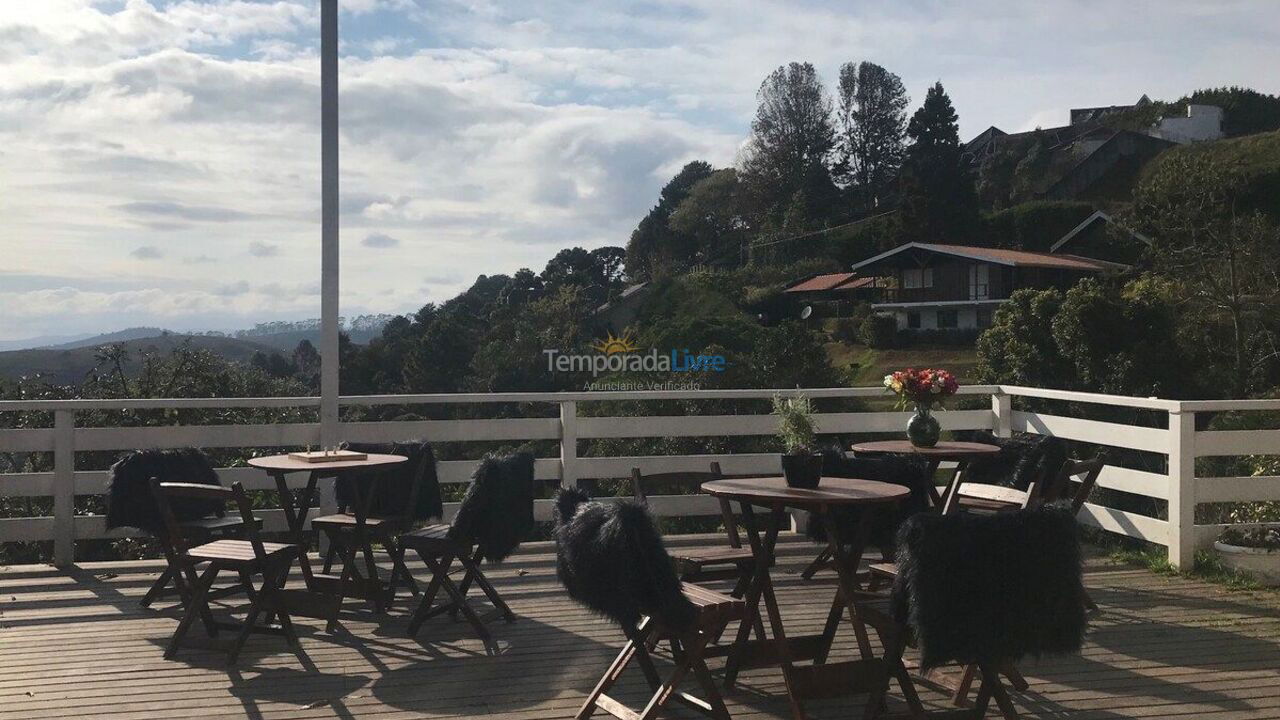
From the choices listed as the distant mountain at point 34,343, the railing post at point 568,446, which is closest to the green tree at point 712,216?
the distant mountain at point 34,343

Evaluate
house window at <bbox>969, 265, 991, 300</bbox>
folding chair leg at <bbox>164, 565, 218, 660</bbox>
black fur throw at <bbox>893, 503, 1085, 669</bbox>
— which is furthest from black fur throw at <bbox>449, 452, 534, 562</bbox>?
house window at <bbox>969, 265, 991, 300</bbox>

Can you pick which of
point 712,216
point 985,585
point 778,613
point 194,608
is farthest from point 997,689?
point 712,216

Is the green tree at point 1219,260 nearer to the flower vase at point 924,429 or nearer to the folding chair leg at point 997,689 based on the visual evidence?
the flower vase at point 924,429

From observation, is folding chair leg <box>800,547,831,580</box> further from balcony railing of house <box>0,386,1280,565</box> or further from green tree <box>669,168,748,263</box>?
green tree <box>669,168,748,263</box>

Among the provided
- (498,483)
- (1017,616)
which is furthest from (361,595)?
(1017,616)

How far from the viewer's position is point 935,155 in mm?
46250

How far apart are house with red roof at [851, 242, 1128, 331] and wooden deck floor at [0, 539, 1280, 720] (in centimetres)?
3067

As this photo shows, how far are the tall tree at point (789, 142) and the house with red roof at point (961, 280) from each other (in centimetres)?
1507

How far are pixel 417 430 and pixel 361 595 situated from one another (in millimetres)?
1797

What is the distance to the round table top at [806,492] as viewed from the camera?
379cm

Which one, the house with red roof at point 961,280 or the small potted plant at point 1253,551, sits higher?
the house with red roof at point 961,280

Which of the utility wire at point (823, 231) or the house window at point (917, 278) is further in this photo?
the utility wire at point (823, 231)

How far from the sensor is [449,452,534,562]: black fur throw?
474cm

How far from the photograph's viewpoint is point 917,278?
36.9 metres
